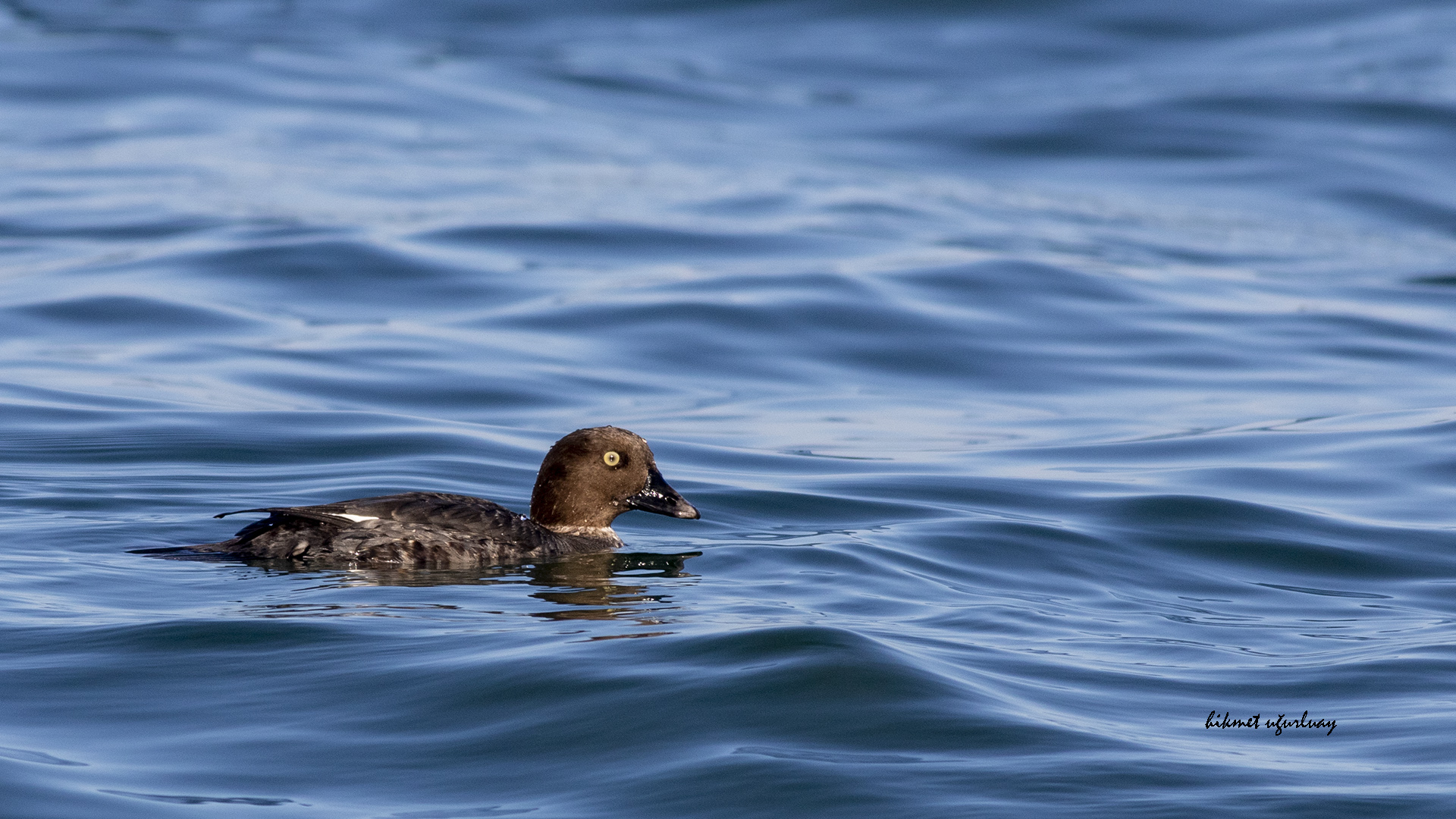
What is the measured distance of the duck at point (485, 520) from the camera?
26.1 feet

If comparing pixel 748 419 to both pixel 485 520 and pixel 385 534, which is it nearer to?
pixel 485 520

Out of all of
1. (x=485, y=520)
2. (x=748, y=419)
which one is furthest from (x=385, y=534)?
(x=748, y=419)

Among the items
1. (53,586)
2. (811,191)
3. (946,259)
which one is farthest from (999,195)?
(53,586)

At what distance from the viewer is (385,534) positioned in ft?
26.2

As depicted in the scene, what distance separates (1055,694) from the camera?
21.4ft

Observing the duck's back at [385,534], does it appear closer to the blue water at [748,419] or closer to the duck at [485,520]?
the duck at [485,520]

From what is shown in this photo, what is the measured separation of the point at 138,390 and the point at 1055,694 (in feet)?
24.8

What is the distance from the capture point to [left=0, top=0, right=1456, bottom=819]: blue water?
5.95 m

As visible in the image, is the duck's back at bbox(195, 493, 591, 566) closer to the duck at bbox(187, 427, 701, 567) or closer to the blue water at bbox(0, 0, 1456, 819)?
the duck at bbox(187, 427, 701, 567)

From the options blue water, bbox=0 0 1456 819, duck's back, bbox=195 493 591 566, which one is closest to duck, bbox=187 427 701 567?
duck's back, bbox=195 493 591 566

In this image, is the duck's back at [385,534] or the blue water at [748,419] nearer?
the blue water at [748,419]

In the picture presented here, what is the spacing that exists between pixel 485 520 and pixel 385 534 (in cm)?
46

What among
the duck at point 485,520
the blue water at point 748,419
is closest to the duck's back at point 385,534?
the duck at point 485,520

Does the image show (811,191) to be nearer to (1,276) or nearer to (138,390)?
(1,276)
